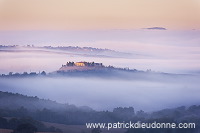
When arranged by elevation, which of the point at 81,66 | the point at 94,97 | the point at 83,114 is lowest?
the point at 83,114

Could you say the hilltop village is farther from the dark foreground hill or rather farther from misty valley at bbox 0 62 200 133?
the dark foreground hill

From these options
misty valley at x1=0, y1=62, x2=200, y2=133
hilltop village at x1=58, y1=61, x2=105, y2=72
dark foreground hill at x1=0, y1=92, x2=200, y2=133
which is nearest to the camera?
dark foreground hill at x1=0, y1=92, x2=200, y2=133

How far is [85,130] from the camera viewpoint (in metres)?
24.4

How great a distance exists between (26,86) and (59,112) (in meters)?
9.11

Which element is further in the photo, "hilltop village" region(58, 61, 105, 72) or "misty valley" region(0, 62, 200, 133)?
"hilltop village" region(58, 61, 105, 72)

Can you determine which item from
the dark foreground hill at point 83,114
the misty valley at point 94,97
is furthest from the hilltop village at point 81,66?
the dark foreground hill at point 83,114

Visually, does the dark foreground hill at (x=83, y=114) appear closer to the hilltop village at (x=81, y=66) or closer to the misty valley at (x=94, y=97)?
the misty valley at (x=94, y=97)

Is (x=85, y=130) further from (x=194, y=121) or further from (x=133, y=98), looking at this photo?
(x=133, y=98)

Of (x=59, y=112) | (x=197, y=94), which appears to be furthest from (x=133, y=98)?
(x=59, y=112)

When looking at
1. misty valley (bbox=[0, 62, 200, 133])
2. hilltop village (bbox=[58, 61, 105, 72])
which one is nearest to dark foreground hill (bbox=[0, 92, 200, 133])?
misty valley (bbox=[0, 62, 200, 133])

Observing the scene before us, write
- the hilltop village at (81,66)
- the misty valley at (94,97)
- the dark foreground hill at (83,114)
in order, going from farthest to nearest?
the hilltop village at (81,66), the misty valley at (94,97), the dark foreground hill at (83,114)

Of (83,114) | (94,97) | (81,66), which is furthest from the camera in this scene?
(81,66)

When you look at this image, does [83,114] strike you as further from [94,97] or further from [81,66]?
[81,66]

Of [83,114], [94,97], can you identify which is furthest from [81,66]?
[83,114]
